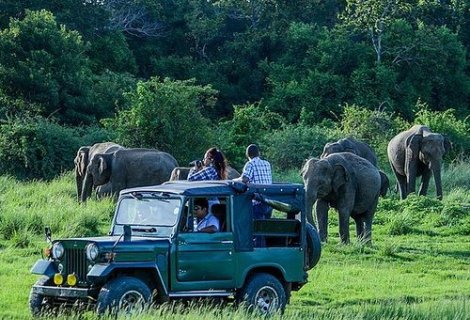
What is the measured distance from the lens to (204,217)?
14469mm

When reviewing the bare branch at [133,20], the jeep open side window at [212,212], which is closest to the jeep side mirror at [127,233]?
the jeep open side window at [212,212]

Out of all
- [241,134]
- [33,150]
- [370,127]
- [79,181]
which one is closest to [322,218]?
[79,181]

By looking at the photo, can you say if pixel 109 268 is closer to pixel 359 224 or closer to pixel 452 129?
pixel 359 224

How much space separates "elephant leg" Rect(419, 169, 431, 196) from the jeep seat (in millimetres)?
18532

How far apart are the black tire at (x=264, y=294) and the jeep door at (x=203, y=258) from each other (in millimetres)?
241

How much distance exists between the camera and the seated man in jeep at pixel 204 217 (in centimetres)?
1439

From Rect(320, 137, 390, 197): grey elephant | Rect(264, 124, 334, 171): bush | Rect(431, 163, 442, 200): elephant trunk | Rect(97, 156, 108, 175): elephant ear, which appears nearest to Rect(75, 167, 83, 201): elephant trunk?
Rect(97, 156, 108, 175): elephant ear

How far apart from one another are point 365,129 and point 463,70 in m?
15.4

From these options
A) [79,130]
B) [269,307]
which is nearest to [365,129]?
[79,130]

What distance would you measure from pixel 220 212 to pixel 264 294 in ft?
3.44

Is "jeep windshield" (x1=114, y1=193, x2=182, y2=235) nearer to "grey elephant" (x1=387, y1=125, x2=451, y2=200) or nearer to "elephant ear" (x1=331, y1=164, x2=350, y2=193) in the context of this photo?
"elephant ear" (x1=331, y1=164, x2=350, y2=193)

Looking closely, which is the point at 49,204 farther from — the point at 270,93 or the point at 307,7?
the point at 307,7

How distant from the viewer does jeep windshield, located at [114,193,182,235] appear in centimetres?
1429

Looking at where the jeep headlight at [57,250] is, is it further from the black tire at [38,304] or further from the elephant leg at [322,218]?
the elephant leg at [322,218]
